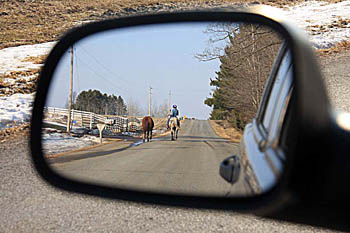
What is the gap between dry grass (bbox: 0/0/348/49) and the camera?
3541cm

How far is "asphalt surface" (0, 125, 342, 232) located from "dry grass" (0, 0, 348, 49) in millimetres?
28365

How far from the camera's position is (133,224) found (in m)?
4.62

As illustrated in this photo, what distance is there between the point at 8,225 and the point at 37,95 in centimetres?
312

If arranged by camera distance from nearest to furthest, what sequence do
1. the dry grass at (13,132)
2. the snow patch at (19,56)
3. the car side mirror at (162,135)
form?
the car side mirror at (162,135) < the dry grass at (13,132) < the snow patch at (19,56)

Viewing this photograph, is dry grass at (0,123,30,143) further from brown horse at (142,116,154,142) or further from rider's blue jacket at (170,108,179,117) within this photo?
rider's blue jacket at (170,108,179,117)

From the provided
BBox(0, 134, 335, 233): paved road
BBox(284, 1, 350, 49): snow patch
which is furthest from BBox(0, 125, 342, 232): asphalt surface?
BBox(284, 1, 350, 49): snow patch

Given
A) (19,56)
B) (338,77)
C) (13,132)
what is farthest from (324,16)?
(13,132)

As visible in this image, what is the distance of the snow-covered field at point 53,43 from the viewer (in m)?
12.8

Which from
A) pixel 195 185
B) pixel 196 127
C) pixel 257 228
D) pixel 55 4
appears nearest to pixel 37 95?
pixel 196 127

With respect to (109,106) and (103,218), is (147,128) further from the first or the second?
(103,218)

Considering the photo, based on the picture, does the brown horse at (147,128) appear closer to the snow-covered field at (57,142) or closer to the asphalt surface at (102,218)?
the snow-covered field at (57,142)

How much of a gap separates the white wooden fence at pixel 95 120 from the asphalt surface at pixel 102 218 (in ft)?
6.26

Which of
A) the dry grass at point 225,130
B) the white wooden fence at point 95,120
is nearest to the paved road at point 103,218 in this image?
the white wooden fence at point 95,120

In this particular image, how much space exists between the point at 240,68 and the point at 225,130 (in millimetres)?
273
